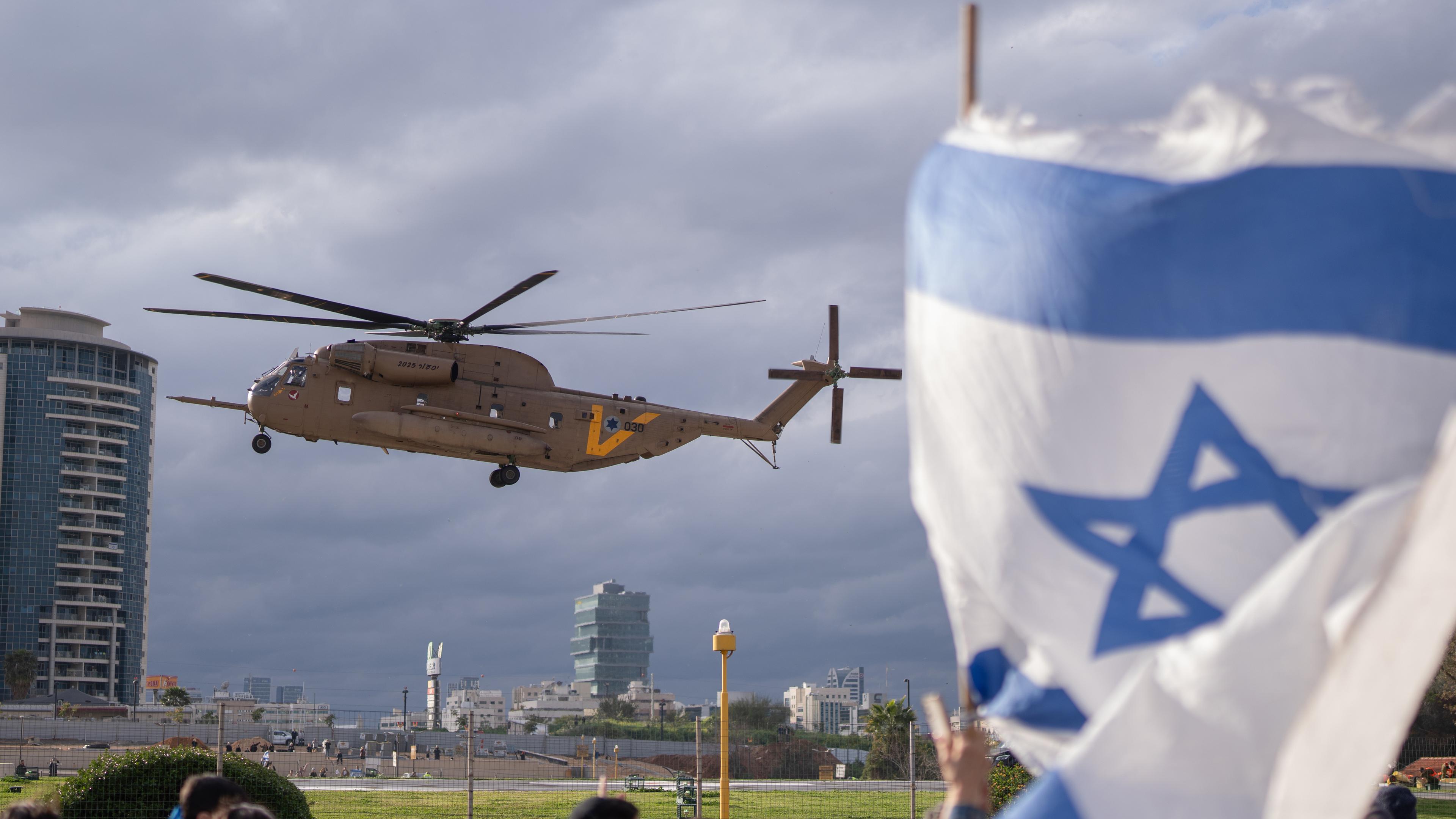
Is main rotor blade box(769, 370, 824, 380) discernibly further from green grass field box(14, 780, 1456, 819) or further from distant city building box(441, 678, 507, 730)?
distant city building box(441, 678, 507, 730)

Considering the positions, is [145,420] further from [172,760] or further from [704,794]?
[172,760]

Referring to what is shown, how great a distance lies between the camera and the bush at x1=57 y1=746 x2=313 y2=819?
11156 mm

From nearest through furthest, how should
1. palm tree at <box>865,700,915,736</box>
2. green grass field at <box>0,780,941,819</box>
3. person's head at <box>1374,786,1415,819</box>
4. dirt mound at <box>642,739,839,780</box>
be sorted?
person's head at <box>1374,786,1415,819</box> < green grass field at <box>0,780,941,819</box> < dirt mound at <box>642,739,839,780</box> < palm tree at <box>865,700,915,736</box>

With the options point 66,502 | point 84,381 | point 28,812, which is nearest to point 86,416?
point 84,381

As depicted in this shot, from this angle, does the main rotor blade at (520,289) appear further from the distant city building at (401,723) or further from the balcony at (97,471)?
the balcony at (97,471)

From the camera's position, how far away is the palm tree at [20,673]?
101938 millimetres

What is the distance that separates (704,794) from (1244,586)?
2122 centimetres

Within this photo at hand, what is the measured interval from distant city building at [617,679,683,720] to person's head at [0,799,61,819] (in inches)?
4523

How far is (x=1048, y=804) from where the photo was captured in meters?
3.51

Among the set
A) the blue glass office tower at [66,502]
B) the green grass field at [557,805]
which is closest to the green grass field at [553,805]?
the green grass field at [557,805]

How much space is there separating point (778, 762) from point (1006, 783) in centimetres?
1909

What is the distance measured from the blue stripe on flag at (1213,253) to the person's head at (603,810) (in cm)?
199

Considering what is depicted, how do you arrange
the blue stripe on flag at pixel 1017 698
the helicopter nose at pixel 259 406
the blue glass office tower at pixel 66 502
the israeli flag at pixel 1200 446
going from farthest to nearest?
the blue glass office tower at pixel 66 502
the helicopter nose at pixel 259 406
the blue stripe on flag at pixel 1017 698
the israeli flag at pixel 1200 446

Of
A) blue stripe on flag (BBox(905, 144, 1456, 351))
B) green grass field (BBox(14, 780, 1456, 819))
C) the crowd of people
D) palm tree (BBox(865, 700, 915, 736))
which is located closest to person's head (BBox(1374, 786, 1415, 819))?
the crowd of people
